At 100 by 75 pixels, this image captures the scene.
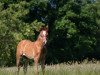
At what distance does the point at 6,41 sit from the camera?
30.2 meters

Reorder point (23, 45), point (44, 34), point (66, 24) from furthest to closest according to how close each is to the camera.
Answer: point (66, 24)
point (23, 45)
point (44, 34)

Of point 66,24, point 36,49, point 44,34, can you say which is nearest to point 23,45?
point 36,49

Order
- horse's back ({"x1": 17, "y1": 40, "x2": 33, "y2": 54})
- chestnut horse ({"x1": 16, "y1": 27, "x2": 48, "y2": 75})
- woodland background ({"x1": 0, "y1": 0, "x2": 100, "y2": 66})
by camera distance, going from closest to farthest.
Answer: chestnut horse ({"x1": 16, "y1": 27, "x2": 48, "y2": 75}), horse's back ({"x1": 17, "y1": 40, "x2": 33, "y2": 54}), woodland background ({"x1": 0, "y1": 0, "x2": 100, "y2": 66})

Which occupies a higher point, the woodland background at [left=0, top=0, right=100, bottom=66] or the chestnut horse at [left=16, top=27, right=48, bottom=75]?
the chestnut horse at [left=16, top=27, right=48, bottom=75]

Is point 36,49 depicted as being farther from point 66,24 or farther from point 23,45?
point 66,24

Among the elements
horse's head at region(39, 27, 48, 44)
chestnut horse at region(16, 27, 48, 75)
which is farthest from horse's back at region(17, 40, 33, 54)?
horse's head at region(39, 27, 48, 44)

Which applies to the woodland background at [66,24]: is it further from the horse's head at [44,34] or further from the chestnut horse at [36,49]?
the horse's head at [44,34]

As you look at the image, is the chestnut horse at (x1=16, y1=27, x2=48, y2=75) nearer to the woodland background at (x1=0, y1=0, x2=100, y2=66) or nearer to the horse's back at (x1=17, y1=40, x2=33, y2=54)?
the horse's back at (x1=17, y1=40, x2=33, y2=54)

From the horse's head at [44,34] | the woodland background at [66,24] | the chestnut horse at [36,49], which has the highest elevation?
the horse's head at [44,34]

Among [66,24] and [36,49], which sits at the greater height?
[36,49]

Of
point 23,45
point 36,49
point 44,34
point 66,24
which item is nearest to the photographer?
point 44,34

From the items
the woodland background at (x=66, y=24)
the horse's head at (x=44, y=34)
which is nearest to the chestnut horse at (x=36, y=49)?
the horse's head at (x=44, y=34)

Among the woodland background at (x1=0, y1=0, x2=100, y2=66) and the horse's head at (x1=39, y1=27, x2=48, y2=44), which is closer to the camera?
the horse's head at (x1=39, y1=27, x2=48, y2=44)

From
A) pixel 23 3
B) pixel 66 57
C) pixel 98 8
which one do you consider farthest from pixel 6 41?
pixel 98 8
